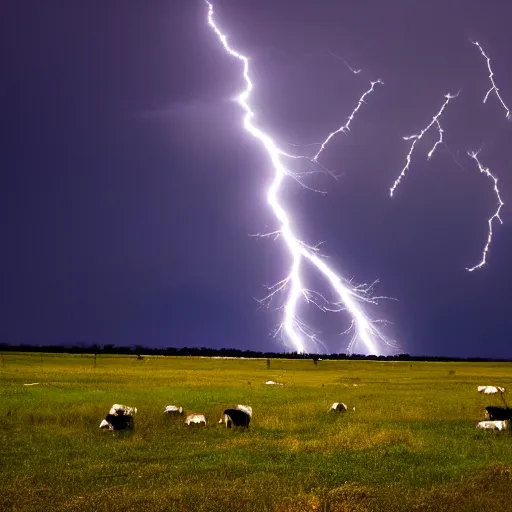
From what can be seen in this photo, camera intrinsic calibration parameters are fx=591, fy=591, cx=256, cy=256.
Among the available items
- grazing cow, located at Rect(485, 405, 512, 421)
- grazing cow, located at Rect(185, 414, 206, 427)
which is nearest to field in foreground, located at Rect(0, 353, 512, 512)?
grazing cow, located at Rect(185, 414, 206, 427)

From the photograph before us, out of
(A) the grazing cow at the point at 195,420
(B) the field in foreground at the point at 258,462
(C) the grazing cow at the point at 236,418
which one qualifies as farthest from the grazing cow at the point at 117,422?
(C) the grazing cow at the point at 236,418

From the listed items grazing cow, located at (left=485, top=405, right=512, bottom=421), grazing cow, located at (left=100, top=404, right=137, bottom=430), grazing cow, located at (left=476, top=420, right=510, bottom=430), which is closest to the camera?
grazing cow, located at (left=100, top=404, right=137, bottom=430)

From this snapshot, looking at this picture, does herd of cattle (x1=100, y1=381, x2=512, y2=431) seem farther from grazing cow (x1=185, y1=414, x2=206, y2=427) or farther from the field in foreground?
the field in foreground

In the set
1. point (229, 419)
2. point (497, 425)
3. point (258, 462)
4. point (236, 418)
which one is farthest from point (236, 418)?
point (497, 425)

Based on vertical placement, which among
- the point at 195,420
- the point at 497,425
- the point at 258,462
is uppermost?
the point at 497,425

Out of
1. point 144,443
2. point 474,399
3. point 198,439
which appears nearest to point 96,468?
point 144,443

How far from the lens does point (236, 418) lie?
17250mm

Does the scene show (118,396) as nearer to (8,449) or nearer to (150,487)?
(8,449)

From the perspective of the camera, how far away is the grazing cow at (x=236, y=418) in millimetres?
17172

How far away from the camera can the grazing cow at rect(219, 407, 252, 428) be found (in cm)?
1717

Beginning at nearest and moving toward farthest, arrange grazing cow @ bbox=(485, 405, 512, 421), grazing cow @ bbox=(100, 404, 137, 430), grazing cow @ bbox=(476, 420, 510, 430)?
grazing cow @ bbox=(100, 404, 137, 430), grazing cow @ bbox=(476, 420, 510, 430), grazing cow @ bbox=(485, 405, 512, 421)

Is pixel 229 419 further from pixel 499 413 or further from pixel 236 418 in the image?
pixel 499 413

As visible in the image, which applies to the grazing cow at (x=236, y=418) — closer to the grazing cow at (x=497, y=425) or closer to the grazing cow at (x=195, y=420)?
the grazing cow at (x=195, y=420)

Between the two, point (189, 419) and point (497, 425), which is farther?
point (189, 419)
